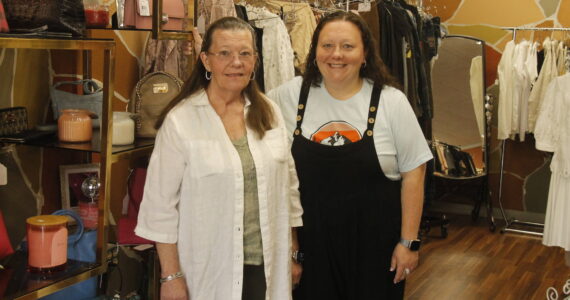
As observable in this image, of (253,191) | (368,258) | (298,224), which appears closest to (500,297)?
(368,258)

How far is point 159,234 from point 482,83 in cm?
477

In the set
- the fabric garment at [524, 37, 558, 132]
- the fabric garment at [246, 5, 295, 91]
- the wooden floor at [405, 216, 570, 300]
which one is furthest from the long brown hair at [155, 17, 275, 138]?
the fabric garment at [524, 37, 558, 132]

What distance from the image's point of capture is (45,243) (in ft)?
7.00

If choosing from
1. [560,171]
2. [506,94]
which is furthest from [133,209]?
[506,94]

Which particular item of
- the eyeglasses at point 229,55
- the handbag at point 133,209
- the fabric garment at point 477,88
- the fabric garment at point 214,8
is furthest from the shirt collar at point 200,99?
the fabric garment at point 477,88

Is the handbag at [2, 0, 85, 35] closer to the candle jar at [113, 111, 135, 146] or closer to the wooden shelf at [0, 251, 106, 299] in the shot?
the candle jar at [113, 111, 135, 146]

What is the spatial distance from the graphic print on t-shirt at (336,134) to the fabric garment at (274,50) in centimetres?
136

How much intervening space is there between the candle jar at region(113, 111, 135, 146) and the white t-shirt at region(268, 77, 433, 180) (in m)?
0.58

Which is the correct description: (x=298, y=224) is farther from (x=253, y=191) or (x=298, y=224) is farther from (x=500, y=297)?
(x=500, y=297)

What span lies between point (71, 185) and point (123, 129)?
45 cm

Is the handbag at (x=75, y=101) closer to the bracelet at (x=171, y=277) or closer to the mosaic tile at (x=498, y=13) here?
the bracelet at (x=171, y=277)

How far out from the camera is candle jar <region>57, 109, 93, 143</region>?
2.28m

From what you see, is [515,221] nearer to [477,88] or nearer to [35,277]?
[477,88]

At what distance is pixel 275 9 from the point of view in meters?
4.02
